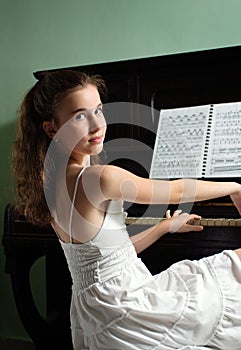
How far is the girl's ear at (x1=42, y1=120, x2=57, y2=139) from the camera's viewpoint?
149 cm

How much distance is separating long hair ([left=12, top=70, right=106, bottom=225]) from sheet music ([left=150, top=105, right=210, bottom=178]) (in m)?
0.64

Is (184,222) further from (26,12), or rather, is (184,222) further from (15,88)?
(26,12)

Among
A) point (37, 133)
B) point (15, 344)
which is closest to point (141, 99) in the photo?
point (37, 133)

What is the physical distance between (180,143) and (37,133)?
0.76 metres

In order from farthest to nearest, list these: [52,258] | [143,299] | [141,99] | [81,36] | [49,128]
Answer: [81,36], [52,258], [141,99], [49,128], [143,299]

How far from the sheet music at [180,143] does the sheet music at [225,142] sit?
0.04 metres

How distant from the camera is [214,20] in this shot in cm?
254

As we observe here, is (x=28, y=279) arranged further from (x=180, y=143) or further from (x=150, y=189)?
(x=150, y=189)

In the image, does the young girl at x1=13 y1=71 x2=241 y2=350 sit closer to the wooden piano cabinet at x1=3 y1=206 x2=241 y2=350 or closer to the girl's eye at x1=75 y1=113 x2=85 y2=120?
the girl's eye at x1=75 y1=113 x2=85 y2=120

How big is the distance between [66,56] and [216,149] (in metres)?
1.22

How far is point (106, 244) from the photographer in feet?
4.65

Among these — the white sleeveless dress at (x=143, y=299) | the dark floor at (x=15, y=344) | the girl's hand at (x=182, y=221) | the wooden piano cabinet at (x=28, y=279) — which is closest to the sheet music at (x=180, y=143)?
the girl's hand at (x=182, y=221)

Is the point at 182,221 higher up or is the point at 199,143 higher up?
the point at 199,143

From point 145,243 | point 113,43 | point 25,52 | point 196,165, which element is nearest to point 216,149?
point 196,165
